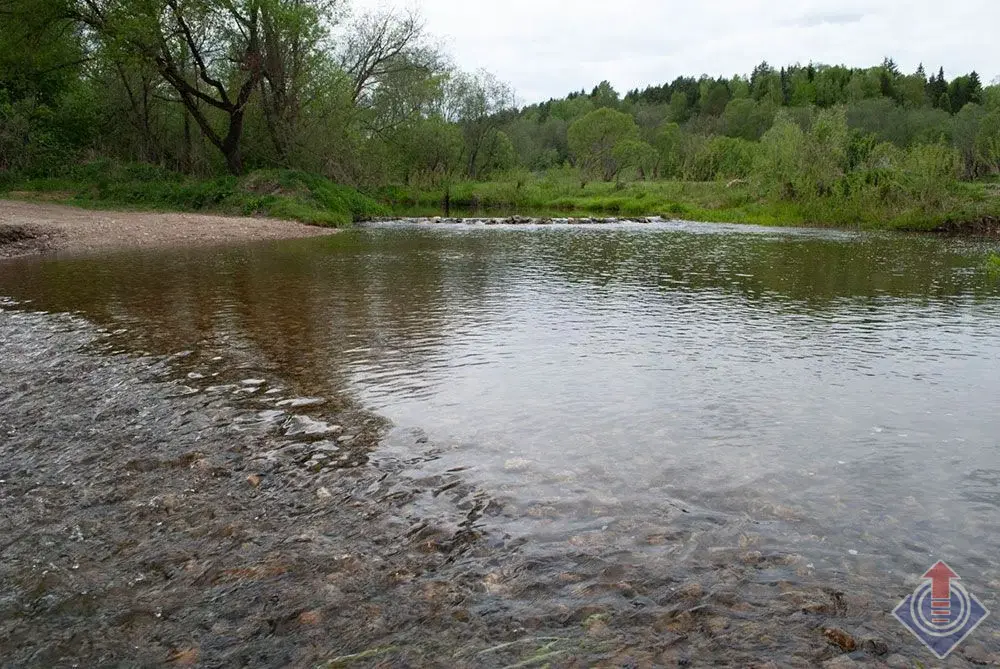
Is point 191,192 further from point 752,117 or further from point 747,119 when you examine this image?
point 747,119

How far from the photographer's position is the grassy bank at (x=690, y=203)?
2831 cm

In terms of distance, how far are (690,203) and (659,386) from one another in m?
38.8

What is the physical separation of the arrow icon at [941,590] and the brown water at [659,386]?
8 centimetres

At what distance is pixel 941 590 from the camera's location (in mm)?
3279

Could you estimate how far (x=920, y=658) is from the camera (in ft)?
9.18

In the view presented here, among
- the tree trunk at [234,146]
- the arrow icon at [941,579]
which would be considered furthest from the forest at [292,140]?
the arrow icon at [941,579]

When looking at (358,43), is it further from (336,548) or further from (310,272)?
(336,548)

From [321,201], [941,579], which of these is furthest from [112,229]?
[941,579]

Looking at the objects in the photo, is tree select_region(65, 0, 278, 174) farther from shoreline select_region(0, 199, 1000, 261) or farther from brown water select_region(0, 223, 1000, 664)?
brown water select_region(0, 223, 1000, 664)

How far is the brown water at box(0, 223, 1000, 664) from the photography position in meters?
3.84

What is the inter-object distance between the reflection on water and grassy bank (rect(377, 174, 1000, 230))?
14502 millimetres

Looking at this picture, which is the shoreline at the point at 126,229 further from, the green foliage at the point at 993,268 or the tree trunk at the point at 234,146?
the green foliage at the point at 993,268

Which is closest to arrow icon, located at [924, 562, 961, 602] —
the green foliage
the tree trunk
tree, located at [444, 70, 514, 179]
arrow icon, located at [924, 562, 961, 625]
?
arrow icon, located at [924, 562, 961, 625]

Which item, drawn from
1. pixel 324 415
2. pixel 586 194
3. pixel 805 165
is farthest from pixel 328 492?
pixel 586 194
